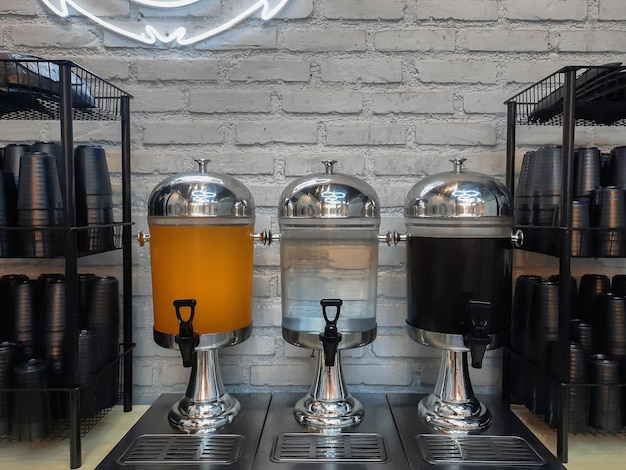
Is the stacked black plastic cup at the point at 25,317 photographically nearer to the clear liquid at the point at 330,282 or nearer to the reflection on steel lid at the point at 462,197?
the clear liquid at the point at 330,282

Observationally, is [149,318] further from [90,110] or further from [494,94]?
[494,94]

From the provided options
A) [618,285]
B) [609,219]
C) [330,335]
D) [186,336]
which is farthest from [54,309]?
[618,285]

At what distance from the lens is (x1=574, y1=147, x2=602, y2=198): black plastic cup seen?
1.05m

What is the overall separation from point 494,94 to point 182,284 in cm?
92

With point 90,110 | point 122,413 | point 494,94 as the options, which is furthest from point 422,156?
point 122,413

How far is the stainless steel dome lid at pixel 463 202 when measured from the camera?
1.01 m

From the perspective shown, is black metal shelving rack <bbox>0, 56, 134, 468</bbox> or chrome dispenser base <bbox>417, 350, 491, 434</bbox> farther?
chrome dispenser base <bbox>417, 350, 491, 434</bbox>

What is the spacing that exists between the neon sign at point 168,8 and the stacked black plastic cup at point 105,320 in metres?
0.64

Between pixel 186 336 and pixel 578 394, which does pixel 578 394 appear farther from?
pixel 186 336

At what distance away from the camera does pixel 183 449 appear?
990 millimetres

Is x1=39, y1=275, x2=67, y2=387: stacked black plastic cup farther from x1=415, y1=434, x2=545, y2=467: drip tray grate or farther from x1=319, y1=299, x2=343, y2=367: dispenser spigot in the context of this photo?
x1=415, y1=434, x2=545, y2=467: drip tray grate

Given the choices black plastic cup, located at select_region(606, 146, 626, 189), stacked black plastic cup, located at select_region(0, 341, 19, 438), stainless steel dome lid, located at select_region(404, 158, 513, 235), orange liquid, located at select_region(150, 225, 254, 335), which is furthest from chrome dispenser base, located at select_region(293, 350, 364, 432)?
black plastic cup, located at select_region(606, 146, 626, 189)

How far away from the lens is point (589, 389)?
103 centimetres

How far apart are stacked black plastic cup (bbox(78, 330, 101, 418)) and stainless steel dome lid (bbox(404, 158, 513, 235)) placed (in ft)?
2.43
